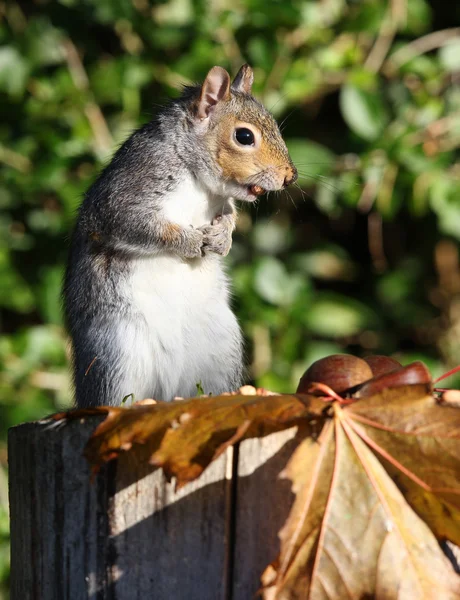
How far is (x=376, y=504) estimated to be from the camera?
3.50ft

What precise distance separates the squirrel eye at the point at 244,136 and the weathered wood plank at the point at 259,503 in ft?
3.55

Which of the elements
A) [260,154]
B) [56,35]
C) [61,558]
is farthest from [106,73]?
[61,558]

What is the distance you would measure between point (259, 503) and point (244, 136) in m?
1.14

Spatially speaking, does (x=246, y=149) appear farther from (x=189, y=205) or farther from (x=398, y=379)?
(x=398, y=379)

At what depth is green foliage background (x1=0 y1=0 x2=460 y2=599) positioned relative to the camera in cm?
315

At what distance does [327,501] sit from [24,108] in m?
2.60

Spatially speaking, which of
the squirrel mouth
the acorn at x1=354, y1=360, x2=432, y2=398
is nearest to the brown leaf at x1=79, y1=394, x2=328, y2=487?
the acorn at x1=354, y1=360, x2=432, y2=398

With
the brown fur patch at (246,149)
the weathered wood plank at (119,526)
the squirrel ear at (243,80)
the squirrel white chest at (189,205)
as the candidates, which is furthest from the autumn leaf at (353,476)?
the squirrel ear at (243,80)

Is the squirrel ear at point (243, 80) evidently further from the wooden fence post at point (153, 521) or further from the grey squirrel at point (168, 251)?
the wooden fence post at point (153, 521)

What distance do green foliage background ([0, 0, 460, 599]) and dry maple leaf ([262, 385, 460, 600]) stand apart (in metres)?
1.99

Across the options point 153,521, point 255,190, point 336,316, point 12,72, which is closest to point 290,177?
point 255,190

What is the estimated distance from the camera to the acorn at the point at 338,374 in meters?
1.26

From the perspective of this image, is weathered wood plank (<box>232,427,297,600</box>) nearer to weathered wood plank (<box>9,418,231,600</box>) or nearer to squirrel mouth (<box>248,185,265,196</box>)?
weathered wood plank (<box>9,418,231,600</box>)

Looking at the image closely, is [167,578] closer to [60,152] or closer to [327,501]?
[327,501]
